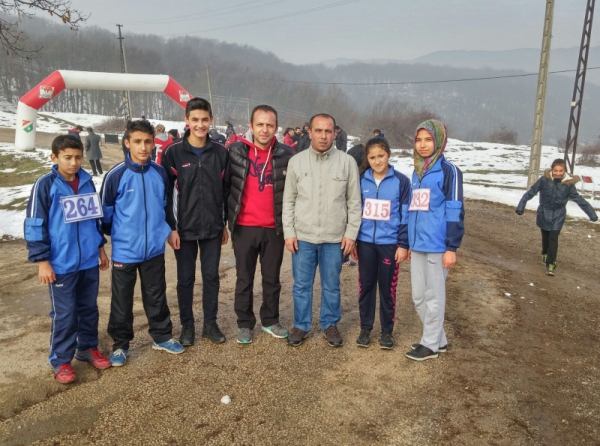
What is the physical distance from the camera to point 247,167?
363 centimetres

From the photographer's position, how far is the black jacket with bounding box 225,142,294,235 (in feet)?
11.9

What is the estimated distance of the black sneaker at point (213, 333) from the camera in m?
3.84

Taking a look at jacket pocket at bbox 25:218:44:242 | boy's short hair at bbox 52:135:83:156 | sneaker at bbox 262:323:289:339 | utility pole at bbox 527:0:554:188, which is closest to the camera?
jacket pocket at bbox 25:218:44:242

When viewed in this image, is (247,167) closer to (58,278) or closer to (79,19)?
(58,278)

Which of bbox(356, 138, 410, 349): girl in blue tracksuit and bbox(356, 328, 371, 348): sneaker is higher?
bbox(356, 138, 410, 349): girl in blue tracksuit

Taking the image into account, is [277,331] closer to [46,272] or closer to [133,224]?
[133,224]

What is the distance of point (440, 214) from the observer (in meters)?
3.41

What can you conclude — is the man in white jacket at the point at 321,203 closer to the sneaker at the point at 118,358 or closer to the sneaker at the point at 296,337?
the sneaker at the point at 296,337

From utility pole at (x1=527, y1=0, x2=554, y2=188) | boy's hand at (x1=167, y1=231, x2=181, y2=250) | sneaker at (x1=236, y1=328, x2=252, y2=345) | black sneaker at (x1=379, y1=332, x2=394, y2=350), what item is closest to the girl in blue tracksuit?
black sneaker at (x1=379, y1=332, x2=394, y2=350)

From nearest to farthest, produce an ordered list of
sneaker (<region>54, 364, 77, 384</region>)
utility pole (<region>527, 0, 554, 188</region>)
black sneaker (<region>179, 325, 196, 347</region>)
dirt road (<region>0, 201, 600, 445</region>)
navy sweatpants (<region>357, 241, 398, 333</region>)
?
dirt road (<region>0, 201, 600, 445</region>) < sneaker (<region>54, 364, 77, 384</region>) < navy sweatpants (<region>357, 241, 398, 333</region>) < black sneaker (<region>179, 325, 196, 347</region>) < utility pole (<region>527, 0, 554, 188</region>)

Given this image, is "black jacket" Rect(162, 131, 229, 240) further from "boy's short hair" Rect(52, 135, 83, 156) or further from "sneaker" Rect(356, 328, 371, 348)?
"sneaker" Rect(356, 328, 371, 348)

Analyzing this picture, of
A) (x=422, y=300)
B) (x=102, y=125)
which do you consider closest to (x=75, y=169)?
(x=422, y=300)

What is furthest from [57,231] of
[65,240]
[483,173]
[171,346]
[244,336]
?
[483,173]

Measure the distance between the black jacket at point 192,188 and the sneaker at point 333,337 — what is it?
1424 mm
